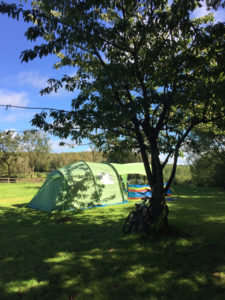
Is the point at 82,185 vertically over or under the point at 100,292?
over

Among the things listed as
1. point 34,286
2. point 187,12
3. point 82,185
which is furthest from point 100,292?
point 82,185

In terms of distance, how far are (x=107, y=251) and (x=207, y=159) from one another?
57.3 ft

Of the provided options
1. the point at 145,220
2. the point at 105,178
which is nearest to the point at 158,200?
the point at 145,220

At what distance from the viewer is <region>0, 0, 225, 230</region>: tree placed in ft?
16.9

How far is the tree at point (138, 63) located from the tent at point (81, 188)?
6077 millimetres

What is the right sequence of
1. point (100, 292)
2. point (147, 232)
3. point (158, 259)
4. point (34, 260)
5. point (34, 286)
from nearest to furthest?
1. point (100, 292)
2. point (34, 286)
3. point (158, 259)
4. point (34, 260)
5. point (147, 232)

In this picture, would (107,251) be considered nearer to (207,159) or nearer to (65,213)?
(65,213)

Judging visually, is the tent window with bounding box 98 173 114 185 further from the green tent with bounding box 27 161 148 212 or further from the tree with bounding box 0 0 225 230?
the tree with bounding box 0 0 225 230

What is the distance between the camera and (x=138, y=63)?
6.18 meters

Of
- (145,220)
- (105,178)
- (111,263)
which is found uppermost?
(105,178)

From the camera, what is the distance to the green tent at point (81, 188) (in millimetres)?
11594

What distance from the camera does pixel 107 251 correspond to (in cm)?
546

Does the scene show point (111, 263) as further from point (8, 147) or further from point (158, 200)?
point (8, 147)

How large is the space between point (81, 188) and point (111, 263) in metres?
7.57
